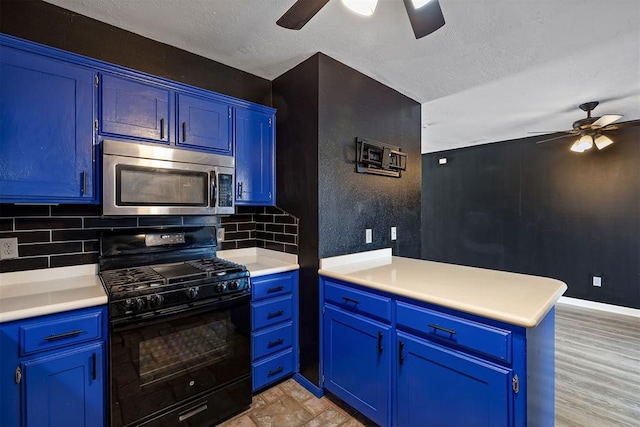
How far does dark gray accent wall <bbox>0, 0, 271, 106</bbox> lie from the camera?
1.63 m

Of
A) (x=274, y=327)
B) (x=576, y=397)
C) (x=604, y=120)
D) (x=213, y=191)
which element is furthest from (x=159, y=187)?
(x=604, y=120)

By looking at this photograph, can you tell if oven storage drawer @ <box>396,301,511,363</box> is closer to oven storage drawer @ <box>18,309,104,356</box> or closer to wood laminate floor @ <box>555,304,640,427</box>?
wood laminate floor @ <box>555,304,640,427</box>

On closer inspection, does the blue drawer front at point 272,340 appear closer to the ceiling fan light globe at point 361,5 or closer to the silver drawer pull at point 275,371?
the silver drawer pull at point 275,371

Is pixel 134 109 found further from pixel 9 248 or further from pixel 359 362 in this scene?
pixel 359 362

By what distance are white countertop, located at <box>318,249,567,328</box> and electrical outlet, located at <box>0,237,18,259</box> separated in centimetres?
183

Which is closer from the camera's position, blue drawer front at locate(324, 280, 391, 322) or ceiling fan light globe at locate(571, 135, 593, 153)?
blue drawer front at locate(324, 280, 391, 322)

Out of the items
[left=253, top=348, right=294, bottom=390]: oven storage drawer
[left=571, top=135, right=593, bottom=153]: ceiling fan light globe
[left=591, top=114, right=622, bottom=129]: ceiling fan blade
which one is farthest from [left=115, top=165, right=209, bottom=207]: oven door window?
[left=571, top=135, right=593, bottom=153]: ceiling fan light globe

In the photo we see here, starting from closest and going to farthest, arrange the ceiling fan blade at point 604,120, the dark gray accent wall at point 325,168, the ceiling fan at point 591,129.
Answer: the dark gray accent wall at point 325,168, the ceiling fan blade at point 604,120, the ceiling fan at point 591,129

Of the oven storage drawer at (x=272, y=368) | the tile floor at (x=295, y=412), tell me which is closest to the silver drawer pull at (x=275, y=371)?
the oven storage drawer at (x=272, y=368)

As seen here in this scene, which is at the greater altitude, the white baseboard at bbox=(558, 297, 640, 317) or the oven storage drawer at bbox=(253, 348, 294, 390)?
the oven storage drawer at bbox=(253, 348, 294, 390)

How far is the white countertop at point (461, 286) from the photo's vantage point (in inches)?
49.8

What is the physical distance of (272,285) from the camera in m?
2.13

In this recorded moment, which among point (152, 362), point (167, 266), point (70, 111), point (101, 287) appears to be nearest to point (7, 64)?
point (70, 111)

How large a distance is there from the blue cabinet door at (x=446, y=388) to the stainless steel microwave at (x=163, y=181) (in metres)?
1.52
